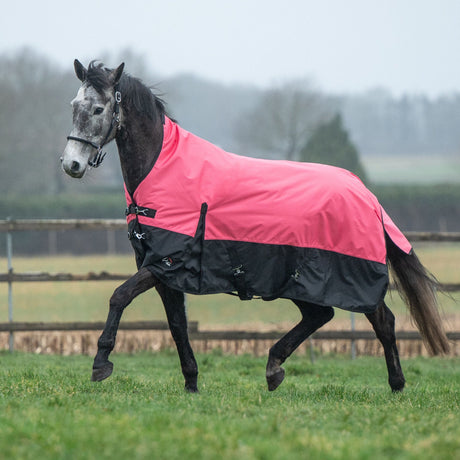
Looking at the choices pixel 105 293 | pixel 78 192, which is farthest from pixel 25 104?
pixel 105 293

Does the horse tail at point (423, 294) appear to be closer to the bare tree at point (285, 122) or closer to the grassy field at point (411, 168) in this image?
the bare tree at point (285, 122)

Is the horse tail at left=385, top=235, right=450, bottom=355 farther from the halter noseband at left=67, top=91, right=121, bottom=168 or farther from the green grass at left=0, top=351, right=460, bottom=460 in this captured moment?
the halter noseband at left=67, top=91, right=121, bottom=168

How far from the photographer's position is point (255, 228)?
5.68 m

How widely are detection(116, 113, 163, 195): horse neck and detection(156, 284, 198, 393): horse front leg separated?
83 cm

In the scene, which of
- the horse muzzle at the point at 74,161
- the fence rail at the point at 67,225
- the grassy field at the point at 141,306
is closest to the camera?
the horse muzzle at the point at 74,161

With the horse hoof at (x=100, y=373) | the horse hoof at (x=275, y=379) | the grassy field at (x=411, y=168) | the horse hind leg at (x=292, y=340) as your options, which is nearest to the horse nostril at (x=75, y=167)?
the horse hoof at (x=100, y=373)

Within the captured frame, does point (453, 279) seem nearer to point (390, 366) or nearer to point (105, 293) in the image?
point (105, 293)

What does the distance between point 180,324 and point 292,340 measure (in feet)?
3.06

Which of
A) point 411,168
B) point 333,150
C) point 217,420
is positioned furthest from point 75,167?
point 411,168

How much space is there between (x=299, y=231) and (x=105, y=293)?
Result: 14407 millimetres

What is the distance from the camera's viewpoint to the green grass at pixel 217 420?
338 cm

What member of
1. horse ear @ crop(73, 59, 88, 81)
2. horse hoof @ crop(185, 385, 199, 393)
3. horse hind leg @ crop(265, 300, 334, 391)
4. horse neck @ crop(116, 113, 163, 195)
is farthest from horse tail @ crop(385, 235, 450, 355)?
horse ear @ crop(73, 59, 88, 81)

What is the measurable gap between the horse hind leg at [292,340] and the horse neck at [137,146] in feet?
5.40

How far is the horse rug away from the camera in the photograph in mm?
5438
